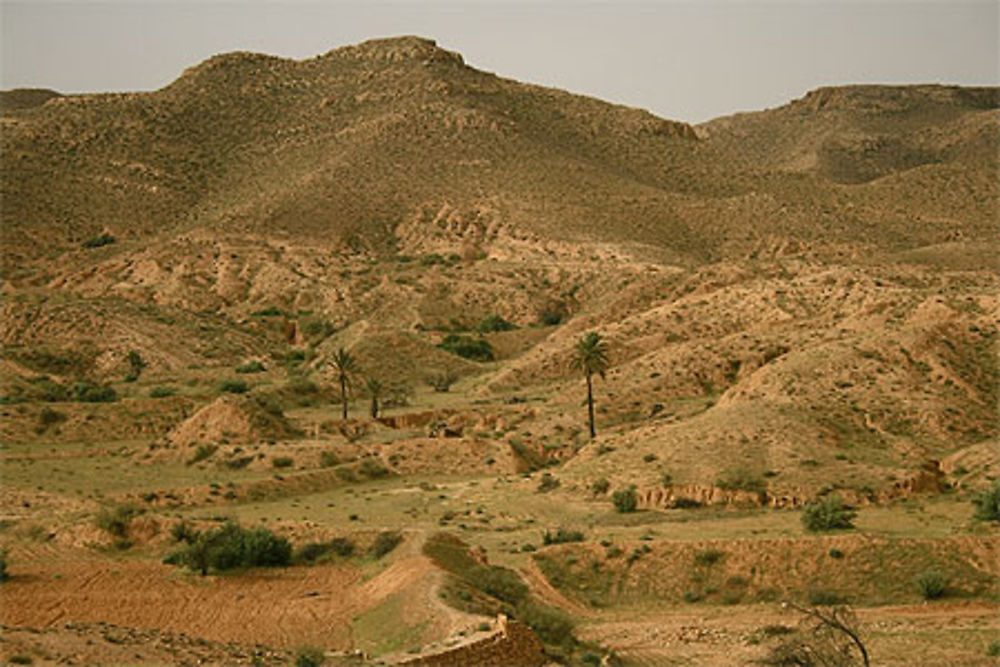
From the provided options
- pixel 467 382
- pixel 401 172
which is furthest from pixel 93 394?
pixel 401 172

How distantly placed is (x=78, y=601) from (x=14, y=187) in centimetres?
8331

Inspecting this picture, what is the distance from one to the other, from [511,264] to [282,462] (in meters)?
44.6

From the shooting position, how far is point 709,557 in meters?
32.7

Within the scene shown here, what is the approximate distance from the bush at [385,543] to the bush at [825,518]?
1028 cm

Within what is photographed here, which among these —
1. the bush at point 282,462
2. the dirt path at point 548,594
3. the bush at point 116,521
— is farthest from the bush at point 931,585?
the bush at point 282,462

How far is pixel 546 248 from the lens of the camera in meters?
93.6

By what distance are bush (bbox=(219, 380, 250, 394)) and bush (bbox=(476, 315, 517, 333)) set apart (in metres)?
18.5

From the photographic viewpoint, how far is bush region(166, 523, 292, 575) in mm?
33406

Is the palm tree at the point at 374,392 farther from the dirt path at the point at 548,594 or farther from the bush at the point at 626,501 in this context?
the dirt path at the point at 548,594

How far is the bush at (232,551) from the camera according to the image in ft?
110

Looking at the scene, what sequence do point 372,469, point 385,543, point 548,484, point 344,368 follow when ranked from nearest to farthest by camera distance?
point 385,543 → point 548,484 → point 372,469 → point 344,368

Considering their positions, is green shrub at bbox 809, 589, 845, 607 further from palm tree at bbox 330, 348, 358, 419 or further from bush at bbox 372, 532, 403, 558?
palm tree at bbox 330, 348, 358, 419

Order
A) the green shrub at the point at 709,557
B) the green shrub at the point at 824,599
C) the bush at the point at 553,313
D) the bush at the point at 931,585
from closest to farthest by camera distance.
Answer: the green shrub at the point at 824,599 < the bush at the point at 931,585 < the green shrub at the point at 709,557 < the bush at the point at 553,313

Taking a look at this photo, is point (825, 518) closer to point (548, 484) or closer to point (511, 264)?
point (548, 484)
